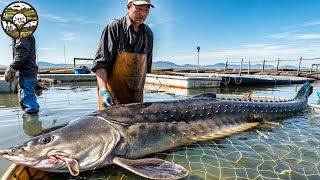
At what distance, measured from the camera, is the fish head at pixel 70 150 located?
2.75 meters

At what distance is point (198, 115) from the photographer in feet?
14.6

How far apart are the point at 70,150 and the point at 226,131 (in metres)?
2.75

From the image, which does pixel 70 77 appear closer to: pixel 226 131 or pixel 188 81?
pixel 188 81

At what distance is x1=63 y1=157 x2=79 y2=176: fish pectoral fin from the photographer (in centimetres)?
272

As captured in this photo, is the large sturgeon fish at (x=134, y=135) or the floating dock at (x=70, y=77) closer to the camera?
the large sturgeon fish at (x=134, y=135)

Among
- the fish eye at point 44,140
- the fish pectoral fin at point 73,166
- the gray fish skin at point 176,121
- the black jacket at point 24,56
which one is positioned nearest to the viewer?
the fish pectoral fin at point 73,166

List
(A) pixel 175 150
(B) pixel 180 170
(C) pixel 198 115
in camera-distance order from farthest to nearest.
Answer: (C) pixel 198 115, (A) pixel 175 150, (B) pixel 180 170

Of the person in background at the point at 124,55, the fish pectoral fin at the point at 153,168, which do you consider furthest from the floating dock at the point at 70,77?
the fish pectoral fin at the point at 153,168

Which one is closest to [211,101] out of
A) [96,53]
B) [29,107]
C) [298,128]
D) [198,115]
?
[198,115]

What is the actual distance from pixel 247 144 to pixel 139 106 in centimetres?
177

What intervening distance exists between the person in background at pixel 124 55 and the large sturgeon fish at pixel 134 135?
0.76 metres

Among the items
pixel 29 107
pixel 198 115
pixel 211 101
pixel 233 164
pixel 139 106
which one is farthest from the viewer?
pixel 29 107

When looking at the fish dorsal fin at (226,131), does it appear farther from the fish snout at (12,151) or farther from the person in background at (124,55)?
the fish snout at (12,151)

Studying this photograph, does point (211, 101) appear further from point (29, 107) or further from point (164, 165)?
point (29, 107)
